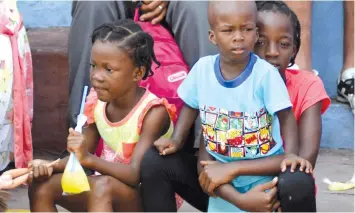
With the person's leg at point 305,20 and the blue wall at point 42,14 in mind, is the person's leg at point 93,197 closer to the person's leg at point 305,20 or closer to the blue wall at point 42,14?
the person's leg at point 305,20

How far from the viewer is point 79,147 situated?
118 inches

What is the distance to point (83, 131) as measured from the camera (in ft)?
10.9

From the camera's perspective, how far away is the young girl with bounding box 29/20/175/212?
3.07 metres

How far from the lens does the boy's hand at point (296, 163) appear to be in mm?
2848

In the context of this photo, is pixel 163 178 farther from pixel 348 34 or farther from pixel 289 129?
pixel 348 34

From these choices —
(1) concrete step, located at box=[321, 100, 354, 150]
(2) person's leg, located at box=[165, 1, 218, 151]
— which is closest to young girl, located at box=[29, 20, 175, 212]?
(2) person's leg, located at box=[165, 1, 218, 151]

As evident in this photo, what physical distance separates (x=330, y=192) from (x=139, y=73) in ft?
4.38

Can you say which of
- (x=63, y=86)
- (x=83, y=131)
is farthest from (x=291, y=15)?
(x=63, y=86)

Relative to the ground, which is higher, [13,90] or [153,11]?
[153,11]

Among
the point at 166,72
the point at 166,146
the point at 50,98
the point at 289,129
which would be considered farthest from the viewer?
the point at 50,98

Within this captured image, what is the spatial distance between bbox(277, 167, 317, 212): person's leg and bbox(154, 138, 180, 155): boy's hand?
44cm

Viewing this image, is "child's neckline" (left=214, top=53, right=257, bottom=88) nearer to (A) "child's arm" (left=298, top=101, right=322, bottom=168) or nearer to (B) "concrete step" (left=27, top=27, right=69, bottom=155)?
(A) "child's arm" (left=298, top=101, right=322, bottom=168)

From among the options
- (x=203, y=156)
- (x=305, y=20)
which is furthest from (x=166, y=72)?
A: (x=305, y=20)

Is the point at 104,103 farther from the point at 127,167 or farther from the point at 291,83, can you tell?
the point at 291,83
